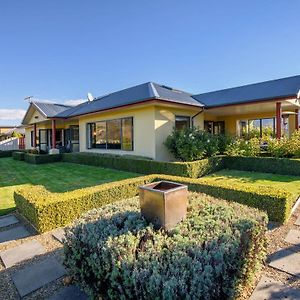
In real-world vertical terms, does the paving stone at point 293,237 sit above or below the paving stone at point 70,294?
above

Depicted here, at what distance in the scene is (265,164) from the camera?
10203mm

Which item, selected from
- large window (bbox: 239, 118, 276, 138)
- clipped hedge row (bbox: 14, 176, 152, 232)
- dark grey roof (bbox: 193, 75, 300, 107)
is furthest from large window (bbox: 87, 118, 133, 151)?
large window (bbox: 239, 118, 276, 138)

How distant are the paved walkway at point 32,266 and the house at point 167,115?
24.6ft

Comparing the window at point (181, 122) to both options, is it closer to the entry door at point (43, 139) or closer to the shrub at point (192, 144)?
the shrub at point (192, 144)

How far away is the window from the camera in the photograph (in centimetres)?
1266

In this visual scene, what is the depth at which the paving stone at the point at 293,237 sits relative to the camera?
12.9 ft

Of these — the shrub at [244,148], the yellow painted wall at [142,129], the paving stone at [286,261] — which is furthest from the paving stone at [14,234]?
the shrub at [244,148]

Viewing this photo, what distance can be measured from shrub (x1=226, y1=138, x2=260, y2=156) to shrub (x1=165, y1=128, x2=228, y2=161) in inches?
24.1

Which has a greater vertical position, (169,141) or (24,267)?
(169,141)

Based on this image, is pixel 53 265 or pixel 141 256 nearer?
pixel 141 256

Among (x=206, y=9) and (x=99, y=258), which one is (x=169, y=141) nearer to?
(x=206, y=9)

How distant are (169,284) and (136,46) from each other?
16.0 metres

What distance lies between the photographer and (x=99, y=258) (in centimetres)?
→ 242

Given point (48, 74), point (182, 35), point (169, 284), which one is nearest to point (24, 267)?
point (169, 284)
